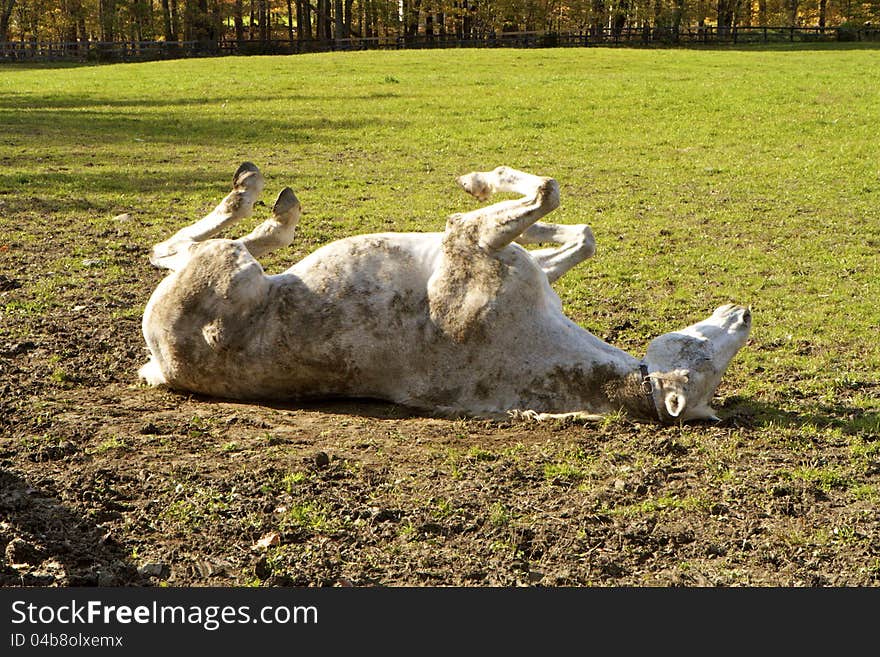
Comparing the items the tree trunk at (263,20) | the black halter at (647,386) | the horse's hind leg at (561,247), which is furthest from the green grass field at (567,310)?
the tree trunk at (263,20)

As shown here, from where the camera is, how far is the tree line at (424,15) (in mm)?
70188

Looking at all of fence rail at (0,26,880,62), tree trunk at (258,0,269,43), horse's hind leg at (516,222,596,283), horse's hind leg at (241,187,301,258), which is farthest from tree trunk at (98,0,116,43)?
horse's hind leg at (516,222,596,283)

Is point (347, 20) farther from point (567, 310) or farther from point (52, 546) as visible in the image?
point (52, 546)

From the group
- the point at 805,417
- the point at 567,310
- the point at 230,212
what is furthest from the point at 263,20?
the point at 805,417

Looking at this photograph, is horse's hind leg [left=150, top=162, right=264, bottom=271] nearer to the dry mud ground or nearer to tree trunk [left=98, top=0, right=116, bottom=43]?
the dry mud ground

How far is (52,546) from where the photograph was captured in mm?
4848

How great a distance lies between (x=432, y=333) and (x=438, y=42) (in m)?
59.1

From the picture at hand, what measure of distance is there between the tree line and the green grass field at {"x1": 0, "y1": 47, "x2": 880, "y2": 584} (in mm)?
48109

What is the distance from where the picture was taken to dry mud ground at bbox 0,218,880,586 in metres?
4.72

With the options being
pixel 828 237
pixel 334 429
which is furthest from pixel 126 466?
pixel 828 237

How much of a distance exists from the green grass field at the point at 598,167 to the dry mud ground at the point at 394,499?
1.44m

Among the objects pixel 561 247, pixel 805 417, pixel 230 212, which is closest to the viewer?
pixel 805 417

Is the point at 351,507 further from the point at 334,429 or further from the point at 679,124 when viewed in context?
the point at 679,124

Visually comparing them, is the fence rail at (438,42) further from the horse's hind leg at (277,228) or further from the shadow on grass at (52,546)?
the shadow on grass at (52,546)
